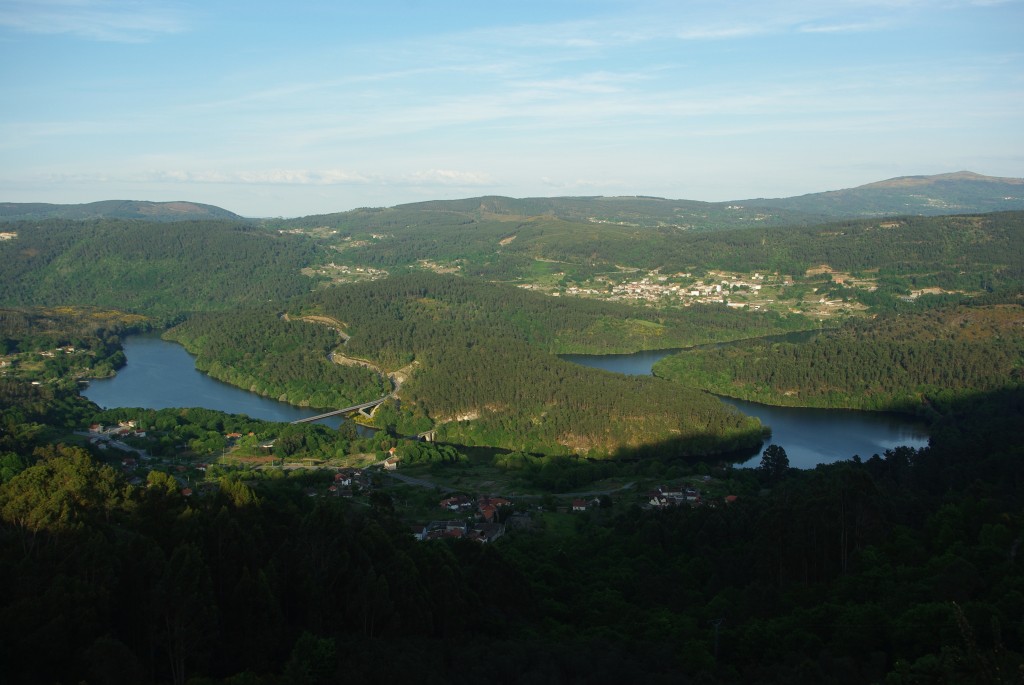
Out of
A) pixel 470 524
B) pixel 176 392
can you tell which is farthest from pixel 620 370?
Answer: pixel 470 524

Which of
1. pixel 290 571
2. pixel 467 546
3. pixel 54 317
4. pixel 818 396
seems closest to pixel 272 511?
pixel 290 571

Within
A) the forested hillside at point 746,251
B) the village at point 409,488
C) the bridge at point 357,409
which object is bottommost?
the bridge at point 357,409

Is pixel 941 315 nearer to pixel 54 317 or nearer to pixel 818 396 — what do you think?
pixel 818 396

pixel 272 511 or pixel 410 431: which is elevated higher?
pixel 272 511

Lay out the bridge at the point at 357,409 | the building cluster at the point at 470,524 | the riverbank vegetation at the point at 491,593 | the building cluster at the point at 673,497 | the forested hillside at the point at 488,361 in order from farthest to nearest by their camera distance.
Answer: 1. the bridge at the point at 357,409
2. the forested hillside at the point at 488,361
3. the building cluster at the point at 673,497
4. the building cluster at the point at 470,524
5. the riverbank vegetation at the point at 491,593

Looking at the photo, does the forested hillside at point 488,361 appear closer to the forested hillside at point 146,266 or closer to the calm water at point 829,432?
the calm water at point 829,432

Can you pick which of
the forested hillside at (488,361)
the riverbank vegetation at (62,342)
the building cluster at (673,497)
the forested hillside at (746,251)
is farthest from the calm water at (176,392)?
the forested hillside at (746,251)

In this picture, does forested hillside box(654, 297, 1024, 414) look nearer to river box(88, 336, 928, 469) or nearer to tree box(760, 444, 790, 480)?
river box(88, 336, 928, 469)
